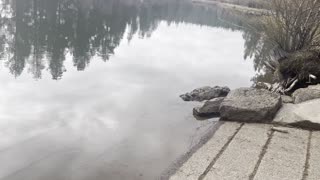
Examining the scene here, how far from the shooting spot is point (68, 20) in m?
50.9

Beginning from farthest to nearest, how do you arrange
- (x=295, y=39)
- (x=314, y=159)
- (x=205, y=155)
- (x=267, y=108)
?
(x=295, y=39)
(x=267, y=108)
(x=205, y=155)
(x=314, y=159)

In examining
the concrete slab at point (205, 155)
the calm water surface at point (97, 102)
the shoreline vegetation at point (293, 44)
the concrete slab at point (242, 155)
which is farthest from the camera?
the shoreline vegetation at point (293, 44)

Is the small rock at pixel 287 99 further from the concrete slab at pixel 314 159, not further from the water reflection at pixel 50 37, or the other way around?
the water reflection at pixel 50 37

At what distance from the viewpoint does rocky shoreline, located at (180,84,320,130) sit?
14566 mm

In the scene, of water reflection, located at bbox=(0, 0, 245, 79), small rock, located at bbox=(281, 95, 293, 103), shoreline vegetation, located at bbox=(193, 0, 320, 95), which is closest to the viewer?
small rock, located at bbox=(281, 95, 293, 103)

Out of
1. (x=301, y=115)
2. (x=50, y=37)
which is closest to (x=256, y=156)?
(x=301, y=115)

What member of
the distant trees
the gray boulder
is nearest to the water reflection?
the gray boulder

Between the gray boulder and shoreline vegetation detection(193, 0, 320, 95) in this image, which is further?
shoreline vegetation detection(193, 0, 320, 95)

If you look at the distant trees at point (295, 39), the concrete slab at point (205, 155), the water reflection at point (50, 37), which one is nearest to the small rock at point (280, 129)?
the concrete slab at point (205, 155)

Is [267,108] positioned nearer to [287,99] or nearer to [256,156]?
[287,99]

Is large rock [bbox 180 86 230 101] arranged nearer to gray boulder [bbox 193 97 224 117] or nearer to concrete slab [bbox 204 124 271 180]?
gray boulder [bbox 193 97 224 117]

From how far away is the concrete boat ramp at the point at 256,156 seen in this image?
10664 mm

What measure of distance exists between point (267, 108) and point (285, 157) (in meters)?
3.46

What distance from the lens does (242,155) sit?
11844 millimetres
